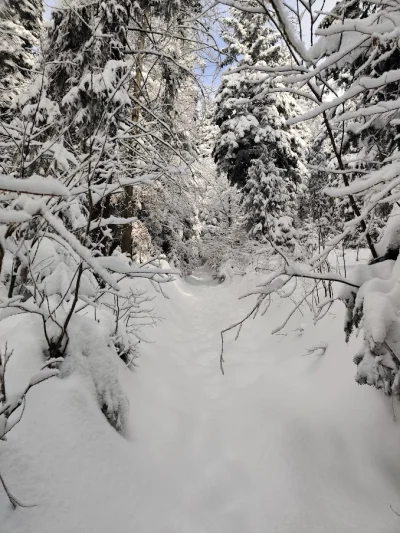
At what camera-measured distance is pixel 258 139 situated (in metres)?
11.1

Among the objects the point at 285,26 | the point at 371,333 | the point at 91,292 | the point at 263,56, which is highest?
the point at 263,56

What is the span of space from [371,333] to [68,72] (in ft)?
16.4

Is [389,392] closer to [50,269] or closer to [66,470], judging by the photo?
[66,470]

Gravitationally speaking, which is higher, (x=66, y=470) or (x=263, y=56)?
(x=263, y=56)

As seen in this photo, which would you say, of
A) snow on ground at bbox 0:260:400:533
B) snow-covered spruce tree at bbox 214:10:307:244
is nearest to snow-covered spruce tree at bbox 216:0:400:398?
snow on ground at bbox 0:260:400:533

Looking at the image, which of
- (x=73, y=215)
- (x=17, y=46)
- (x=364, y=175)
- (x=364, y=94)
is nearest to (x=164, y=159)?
(x=73, y=215)

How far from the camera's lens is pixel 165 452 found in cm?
250

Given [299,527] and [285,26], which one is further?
[299,527]

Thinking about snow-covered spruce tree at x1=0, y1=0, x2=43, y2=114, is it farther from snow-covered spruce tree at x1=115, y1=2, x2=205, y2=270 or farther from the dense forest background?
snow-covered spruce tree at x1=115, y1=2, x2=205, y2=270

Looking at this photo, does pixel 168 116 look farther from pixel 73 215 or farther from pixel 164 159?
pixel 73 215

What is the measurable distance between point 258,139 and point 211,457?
1064 cm

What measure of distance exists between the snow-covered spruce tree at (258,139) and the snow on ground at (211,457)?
319 inches

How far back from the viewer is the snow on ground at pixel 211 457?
1.51 m

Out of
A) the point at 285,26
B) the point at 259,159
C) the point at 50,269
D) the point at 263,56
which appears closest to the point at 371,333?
the point at 285,26
